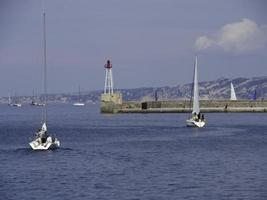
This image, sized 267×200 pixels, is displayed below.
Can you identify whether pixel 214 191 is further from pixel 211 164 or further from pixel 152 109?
pixel 152 109

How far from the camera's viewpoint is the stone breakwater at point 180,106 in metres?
189

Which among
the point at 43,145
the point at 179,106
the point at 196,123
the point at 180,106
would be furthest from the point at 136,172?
the point at 179,106

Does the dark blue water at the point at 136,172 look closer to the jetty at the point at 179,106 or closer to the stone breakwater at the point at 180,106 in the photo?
the jetty at the point at 179,106

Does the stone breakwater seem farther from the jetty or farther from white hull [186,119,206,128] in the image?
white hull [186,119,206,128]

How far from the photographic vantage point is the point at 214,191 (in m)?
37.7

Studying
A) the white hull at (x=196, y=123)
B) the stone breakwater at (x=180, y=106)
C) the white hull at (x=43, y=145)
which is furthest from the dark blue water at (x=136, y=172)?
the stone breakwater at (x=180, y=106)

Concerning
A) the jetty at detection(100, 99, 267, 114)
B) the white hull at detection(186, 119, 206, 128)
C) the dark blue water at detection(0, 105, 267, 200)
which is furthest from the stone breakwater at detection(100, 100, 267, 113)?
the dark blue water at detection(0, 105, 267, 200)

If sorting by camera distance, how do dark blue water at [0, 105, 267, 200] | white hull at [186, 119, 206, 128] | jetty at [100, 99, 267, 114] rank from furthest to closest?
jetty at [100, 99, 267, 114]
white hull at [186, 119, 206, 128]
dark blue water at [0, 105, 267, 200]

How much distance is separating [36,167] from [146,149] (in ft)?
57.7

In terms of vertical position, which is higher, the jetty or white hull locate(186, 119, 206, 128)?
the jetty

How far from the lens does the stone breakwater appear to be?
188625 millimetres

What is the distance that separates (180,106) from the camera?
188875 mm

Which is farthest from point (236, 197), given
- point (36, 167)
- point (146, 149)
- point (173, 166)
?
point (146, 149)

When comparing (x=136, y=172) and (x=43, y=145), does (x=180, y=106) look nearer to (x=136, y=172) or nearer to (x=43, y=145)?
(x=43, y=145)
